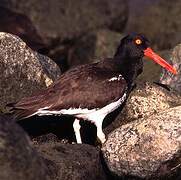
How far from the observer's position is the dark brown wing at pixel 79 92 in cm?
1105

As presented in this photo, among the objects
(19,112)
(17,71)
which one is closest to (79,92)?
(19,112)

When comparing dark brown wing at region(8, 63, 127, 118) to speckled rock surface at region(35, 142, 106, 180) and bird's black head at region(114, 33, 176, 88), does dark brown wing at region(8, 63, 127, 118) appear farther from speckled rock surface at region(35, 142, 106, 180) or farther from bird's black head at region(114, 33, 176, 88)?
speckled rock surface at region(35, 142, 106, 180)

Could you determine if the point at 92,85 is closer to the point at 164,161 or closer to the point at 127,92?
the point at 127,92

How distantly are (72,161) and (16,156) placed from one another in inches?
69.5

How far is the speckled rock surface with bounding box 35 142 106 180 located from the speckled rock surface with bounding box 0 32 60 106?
5.45 feet

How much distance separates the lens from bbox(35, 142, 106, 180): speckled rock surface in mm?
9601

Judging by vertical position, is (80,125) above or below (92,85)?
below

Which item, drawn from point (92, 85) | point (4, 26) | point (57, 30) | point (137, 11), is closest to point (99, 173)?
point (92, 85)

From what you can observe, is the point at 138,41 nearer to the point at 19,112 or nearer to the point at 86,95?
the point at 86,95

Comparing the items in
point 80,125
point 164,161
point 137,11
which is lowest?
point 137,11

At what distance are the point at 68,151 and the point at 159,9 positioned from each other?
12.5 m

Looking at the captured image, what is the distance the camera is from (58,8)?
20422 mm

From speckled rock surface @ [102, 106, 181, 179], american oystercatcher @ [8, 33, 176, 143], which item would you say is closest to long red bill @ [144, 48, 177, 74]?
american oystercatcher @ [8, 33, 176, 143]

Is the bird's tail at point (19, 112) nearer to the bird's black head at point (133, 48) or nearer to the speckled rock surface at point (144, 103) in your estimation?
the speckled rock surface at point (144, 103)
